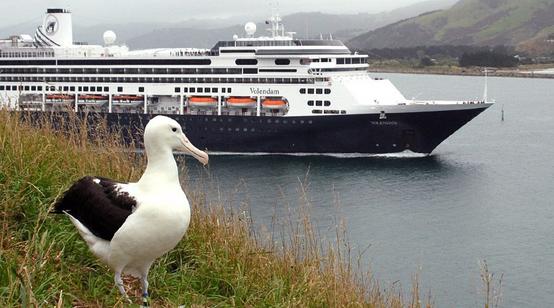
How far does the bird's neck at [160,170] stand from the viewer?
4461 millimetres

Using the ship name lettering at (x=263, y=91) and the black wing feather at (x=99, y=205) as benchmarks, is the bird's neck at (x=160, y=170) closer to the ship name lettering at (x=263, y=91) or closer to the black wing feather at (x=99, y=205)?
the black wing feather at (x=99, y=205)

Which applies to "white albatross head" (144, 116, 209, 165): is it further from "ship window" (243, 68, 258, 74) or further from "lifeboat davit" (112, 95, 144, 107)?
"lifeboat davit" (112, 95, 144, 107)

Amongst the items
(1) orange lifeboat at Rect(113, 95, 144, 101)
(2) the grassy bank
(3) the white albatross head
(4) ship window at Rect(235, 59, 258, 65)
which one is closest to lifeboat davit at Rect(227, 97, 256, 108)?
(4) ship window at Rect(235, 59, 258, 65)

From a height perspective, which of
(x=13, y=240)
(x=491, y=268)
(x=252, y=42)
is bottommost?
(x=491, y=268)

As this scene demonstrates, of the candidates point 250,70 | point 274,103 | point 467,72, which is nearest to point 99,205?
point 274,103

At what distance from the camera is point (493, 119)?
51094 mm

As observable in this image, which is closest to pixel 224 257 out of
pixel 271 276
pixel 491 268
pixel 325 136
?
pixel 271 276

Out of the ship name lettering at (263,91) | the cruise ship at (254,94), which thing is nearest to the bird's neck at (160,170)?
the cruise ship at (254,94)

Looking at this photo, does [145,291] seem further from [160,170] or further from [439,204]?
[439,204]

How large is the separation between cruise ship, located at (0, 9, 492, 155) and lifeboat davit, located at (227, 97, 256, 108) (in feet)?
0.15

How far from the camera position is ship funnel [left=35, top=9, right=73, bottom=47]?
134 ft

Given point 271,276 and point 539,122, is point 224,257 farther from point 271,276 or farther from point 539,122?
point 539,122

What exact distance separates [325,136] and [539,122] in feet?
62.6

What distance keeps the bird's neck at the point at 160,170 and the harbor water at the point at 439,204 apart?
3.37 meters
